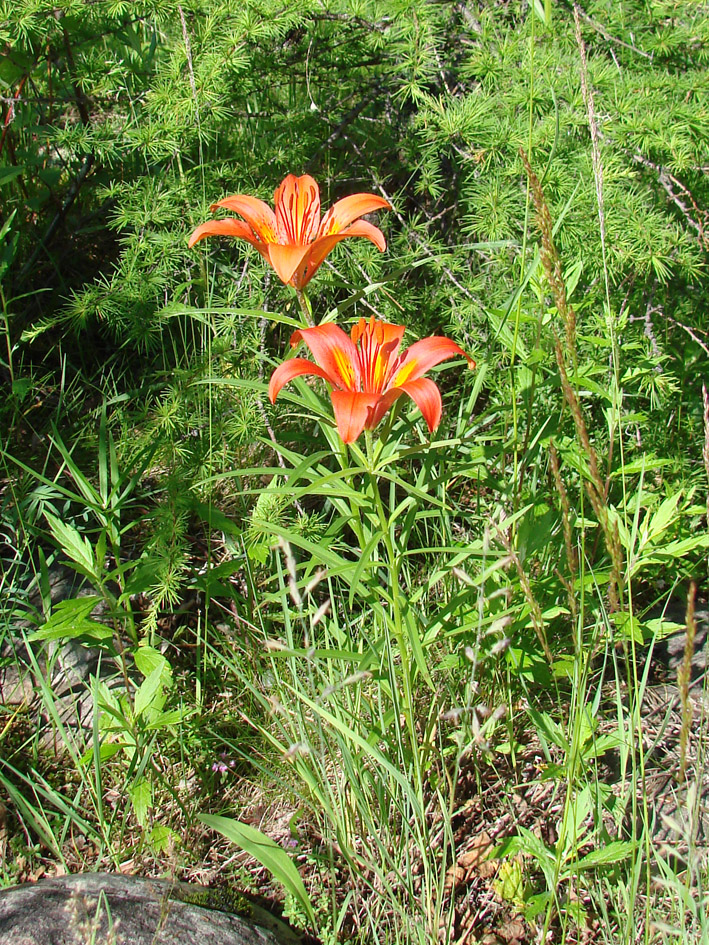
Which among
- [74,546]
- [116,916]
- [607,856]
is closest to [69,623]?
[74,546]

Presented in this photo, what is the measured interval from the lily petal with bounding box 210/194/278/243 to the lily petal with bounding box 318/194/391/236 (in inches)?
4.0

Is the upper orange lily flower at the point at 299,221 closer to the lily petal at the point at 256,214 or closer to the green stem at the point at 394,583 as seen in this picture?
the lily petal at the point at 256,214

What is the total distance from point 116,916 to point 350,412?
3.50ft

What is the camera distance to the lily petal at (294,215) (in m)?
1.59

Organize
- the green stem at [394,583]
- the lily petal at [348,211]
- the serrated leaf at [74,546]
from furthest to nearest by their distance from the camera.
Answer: the serrated leaf at [74,546]
the lily petal at [348,211]
the green stem at [394,583]

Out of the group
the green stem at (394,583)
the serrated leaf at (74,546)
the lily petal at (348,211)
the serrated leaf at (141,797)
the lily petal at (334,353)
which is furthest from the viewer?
the serrated leaf at (74,546)

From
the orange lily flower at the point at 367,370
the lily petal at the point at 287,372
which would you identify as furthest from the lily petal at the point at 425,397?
the lily petal at the point at 287,372

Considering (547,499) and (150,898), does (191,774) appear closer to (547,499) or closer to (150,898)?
(150,898)

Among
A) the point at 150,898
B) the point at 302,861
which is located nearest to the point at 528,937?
the point at 302,861

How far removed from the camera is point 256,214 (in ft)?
5.17

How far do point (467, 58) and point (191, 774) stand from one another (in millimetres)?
2430

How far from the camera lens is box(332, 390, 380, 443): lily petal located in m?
1.23

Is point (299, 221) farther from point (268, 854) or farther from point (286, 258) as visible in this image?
point (268, 854)

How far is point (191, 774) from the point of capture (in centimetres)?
202
